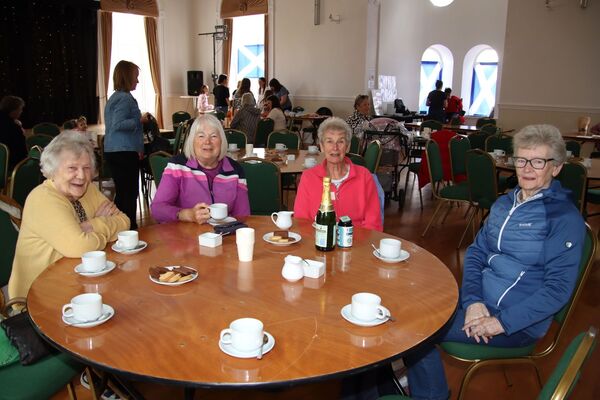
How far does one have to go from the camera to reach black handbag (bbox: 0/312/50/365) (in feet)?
4.81

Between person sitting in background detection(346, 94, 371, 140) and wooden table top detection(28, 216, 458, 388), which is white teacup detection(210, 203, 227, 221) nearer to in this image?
wooden table top detection(28, 216, 458, 388)

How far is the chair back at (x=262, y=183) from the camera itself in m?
3.71

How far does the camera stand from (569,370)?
867mm

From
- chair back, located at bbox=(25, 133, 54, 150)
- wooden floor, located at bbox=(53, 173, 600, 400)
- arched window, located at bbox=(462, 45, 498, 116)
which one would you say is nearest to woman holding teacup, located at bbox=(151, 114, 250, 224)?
wooden floor, located at bbox=(53, 173, 600, 400)

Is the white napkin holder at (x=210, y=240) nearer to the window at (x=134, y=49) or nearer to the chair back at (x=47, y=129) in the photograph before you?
the chair back at (x=47, y=129)

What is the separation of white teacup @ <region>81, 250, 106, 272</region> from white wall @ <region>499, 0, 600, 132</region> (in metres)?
8.56

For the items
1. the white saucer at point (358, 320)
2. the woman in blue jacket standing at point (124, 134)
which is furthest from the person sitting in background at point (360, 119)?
the white saucer at point (358, 320)

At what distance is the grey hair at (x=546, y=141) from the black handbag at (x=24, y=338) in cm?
187

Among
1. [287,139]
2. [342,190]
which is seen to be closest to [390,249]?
Result: [342,190]

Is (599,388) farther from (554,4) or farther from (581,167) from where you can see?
(554,4)

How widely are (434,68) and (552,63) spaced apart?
4.92 metres

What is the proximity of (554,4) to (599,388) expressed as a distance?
25.1 feet

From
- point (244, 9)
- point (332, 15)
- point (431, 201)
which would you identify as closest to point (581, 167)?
point (431, 201)

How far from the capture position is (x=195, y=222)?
92.1 inches
